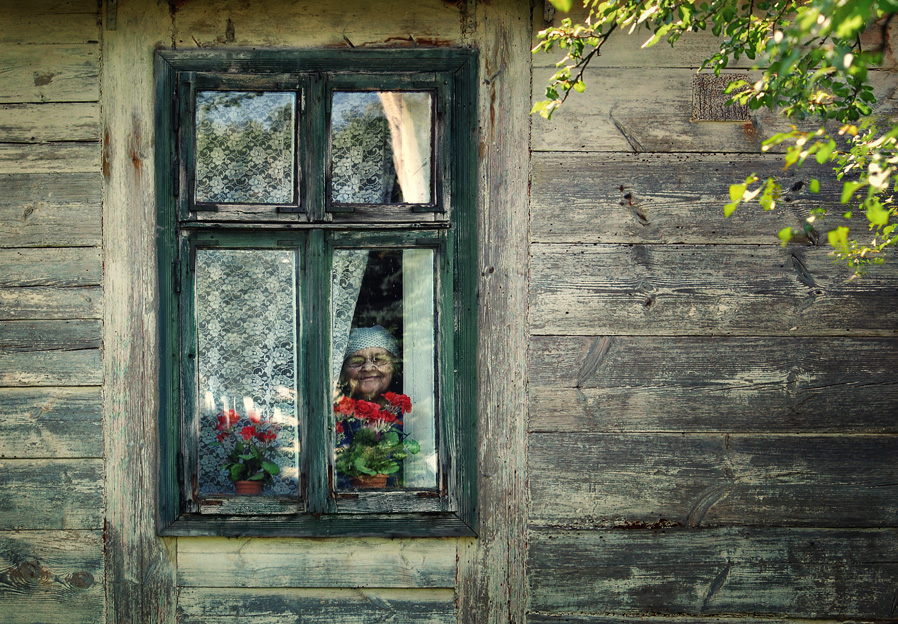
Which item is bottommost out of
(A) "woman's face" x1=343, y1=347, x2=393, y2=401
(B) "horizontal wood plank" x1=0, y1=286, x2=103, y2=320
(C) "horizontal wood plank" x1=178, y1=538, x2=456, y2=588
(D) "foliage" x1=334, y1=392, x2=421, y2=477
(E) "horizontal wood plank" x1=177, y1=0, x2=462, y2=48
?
(C) "horizontal wood plank" x1=178, y1=538, x2=456, y2=588

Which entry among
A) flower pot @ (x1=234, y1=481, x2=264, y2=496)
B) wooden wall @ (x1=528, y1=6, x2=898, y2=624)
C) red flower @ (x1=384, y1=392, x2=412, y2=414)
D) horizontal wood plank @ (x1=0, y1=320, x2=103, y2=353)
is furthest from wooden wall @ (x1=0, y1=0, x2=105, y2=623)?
wooden wall @ (x1=528, y1=6, x2=898, y2=624)

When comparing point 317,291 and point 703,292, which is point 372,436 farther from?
point 703,292

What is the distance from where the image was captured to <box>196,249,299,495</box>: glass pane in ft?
7.76

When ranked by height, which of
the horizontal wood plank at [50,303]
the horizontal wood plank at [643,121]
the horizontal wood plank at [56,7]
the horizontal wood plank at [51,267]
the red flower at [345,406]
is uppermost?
the horizontal wood plank at [56,7]

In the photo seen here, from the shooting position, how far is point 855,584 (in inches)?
91.8

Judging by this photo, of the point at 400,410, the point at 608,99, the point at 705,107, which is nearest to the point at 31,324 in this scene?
the point at 400,410

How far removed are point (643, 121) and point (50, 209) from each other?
202 centimetres

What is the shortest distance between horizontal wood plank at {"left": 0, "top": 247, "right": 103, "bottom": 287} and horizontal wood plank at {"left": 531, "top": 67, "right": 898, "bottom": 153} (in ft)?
5.08

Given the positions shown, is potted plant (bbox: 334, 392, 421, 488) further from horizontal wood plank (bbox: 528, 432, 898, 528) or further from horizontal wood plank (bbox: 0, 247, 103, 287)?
horizontal wood plank (bbox: 0, 247, 103, 287)

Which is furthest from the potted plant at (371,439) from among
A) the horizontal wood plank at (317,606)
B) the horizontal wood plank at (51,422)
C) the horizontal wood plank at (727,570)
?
the horizontal wood plank at (51,422)

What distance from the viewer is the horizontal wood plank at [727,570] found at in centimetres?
233

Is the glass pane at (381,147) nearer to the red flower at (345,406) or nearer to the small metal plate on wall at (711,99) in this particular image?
the red flower at (345,406)

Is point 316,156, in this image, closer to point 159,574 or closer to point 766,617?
point 159,574

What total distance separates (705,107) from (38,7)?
7.50ft
